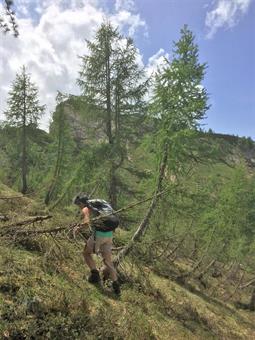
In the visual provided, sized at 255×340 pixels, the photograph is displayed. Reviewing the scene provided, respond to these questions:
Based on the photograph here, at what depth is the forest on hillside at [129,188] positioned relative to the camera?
27.8 feet

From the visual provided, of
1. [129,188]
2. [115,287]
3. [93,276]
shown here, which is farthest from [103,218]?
[129,188]

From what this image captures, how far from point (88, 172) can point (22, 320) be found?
55.4 feet

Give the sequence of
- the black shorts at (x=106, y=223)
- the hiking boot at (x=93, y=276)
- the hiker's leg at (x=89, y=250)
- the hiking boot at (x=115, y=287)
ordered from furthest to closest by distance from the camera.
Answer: the hiking boot at (x=115, y=287)
the hiking boot at (x=93, y=276)
the hiker's leg at (x=89, y=250)
the black shorts at (x=106, y=223)

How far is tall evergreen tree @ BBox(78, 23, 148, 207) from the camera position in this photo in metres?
24.1

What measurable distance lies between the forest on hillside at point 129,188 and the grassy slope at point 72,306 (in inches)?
1.4

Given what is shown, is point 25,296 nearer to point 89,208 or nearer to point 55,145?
point 89,208

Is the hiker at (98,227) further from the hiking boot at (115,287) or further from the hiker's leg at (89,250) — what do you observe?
the hiking boot at (115,287)

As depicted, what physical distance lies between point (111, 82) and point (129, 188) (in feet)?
21.9

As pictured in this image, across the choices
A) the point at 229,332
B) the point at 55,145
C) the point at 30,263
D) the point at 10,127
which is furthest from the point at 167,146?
the point at 10,127

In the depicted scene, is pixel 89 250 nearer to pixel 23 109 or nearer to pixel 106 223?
pixel 106 223

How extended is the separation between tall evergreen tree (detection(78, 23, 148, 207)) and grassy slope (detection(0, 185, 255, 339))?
46.1 feet

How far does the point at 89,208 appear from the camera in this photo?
855 centimetres

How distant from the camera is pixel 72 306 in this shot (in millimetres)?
7066

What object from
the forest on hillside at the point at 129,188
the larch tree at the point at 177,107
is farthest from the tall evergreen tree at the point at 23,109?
the larch tree at the point at 177,107
